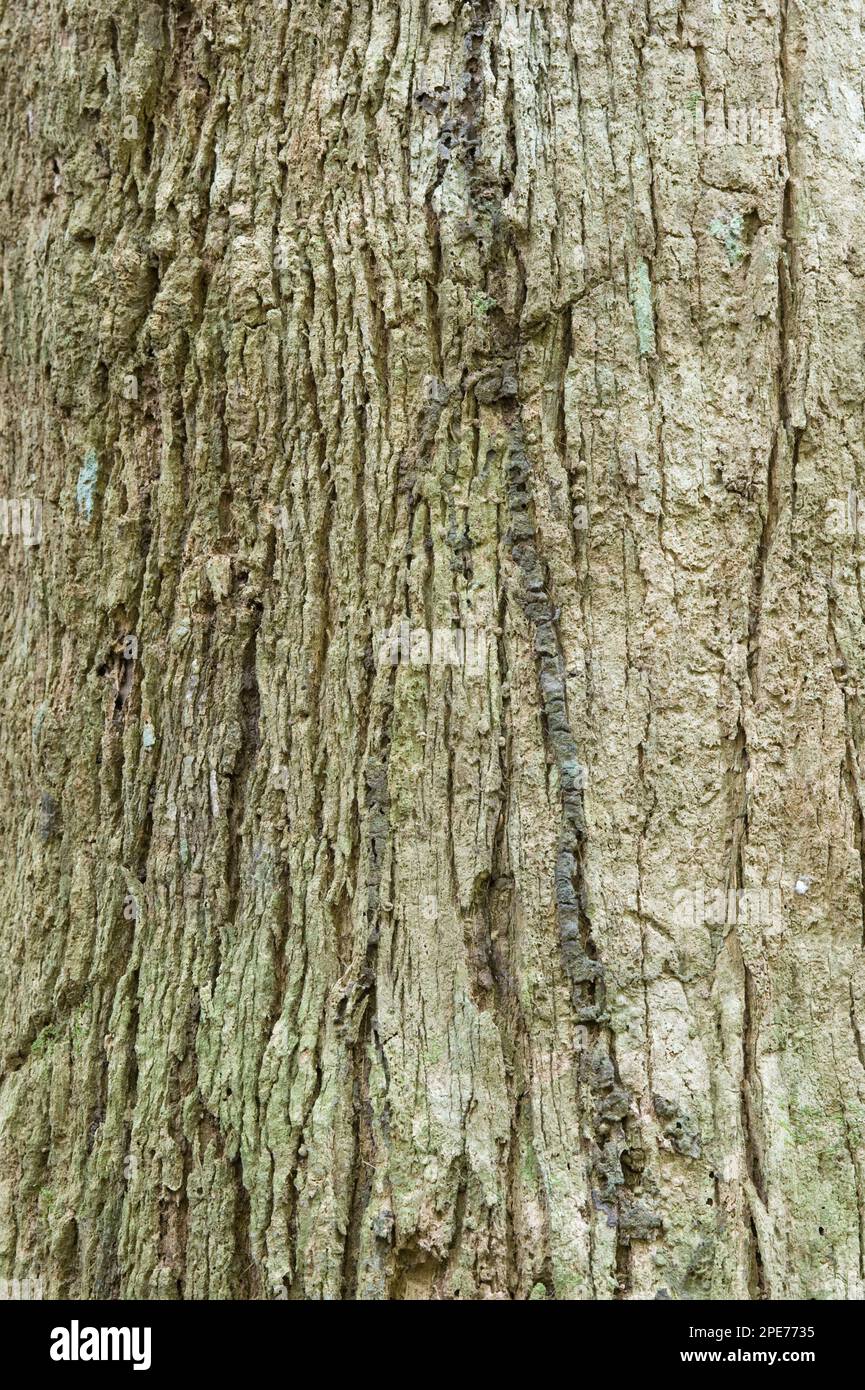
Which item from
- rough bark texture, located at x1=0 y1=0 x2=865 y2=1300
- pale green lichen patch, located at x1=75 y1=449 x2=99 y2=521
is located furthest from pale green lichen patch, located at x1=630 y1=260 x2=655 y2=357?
pale green lichen patch, located at x1=75 y1=449 x2=99 y2=521

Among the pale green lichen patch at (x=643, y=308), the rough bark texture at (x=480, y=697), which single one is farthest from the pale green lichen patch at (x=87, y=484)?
the pale green lichen patch at (x=643, y=308)

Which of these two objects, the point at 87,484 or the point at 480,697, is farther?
the point at 87,484

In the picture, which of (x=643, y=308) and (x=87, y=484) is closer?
(x=643, y=308)

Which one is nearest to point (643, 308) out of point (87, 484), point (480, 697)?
point (480, 697)

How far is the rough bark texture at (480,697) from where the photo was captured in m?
1.49

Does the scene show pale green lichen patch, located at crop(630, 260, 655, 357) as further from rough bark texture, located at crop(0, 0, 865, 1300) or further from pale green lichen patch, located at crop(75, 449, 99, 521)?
pale green lichen patch, located at crop(75, 449, 99, 521)

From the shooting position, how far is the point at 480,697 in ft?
5.14

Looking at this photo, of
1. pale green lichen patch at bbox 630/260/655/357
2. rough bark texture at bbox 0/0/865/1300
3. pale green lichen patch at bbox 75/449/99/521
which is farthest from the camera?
pale green lichen patch at bbox 75/449/99/521

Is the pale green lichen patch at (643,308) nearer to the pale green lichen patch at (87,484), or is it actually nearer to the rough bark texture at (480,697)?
the rough bark texture at (480,697)

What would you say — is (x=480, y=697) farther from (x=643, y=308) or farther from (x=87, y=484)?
(x=87, y=484)

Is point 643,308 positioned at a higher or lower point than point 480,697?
higher

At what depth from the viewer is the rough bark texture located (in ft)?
4.88

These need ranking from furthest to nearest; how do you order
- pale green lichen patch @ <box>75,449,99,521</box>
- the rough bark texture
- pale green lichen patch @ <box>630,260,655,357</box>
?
pale green lichen patch @ <box>75,449,99,521</box>
pale green lichen patch @ <box>630,260,655,357</box>
the rough bark texture
